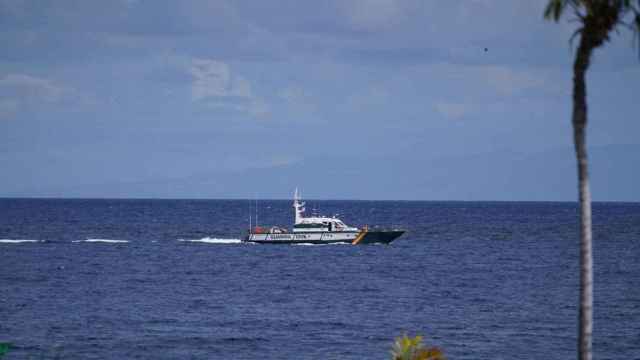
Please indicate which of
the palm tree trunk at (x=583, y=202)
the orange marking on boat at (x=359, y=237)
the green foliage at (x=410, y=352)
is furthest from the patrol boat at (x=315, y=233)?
the palm tree trunk at (x=583, y=202)

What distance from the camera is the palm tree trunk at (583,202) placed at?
22047mm

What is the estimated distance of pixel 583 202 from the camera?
73.7 feet

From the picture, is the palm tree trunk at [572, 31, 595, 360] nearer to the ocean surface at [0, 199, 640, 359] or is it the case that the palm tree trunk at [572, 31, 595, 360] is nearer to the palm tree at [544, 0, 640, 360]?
the palm tree at [544, 0, 640, 360]

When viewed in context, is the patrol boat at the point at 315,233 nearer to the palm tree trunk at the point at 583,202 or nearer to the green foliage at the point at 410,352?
the green foliage at the point at 410,352

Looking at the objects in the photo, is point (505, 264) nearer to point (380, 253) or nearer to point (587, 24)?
point (380, 253)

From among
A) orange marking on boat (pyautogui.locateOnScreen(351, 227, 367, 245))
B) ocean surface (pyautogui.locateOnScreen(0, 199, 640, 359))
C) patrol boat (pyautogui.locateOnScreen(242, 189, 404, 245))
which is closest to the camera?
ocean surface (pyautogui.locateOnScreen(0, 199, 640, 359))

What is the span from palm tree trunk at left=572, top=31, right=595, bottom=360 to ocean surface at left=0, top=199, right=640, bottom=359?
24.0 metres

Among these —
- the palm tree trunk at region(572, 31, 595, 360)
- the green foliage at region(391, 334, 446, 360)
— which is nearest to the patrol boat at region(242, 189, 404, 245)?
the green foliage at region(391, 334, 446, 360)

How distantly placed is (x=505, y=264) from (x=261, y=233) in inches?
1259

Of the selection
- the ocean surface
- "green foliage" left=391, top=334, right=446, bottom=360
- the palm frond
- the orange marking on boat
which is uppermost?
the palm frond

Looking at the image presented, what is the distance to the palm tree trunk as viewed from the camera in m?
22.0

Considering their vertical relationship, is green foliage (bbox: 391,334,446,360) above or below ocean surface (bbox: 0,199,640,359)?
→ above

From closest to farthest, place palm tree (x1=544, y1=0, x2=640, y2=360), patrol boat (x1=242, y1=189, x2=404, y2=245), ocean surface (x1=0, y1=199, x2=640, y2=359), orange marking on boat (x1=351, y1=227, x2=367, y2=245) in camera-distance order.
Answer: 1. palm tree (x1=544, y1=0, x2=640, y2=360)
2. ocean surface (x1=0, y1=199, x2=640, y2=359)
3. patrol boat (x1=242, y1=189, x2=404, y2=245)
4. orange marking on boat (x1=351, y1=227, x2=367, y2=245)

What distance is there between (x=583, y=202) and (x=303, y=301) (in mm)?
45142
